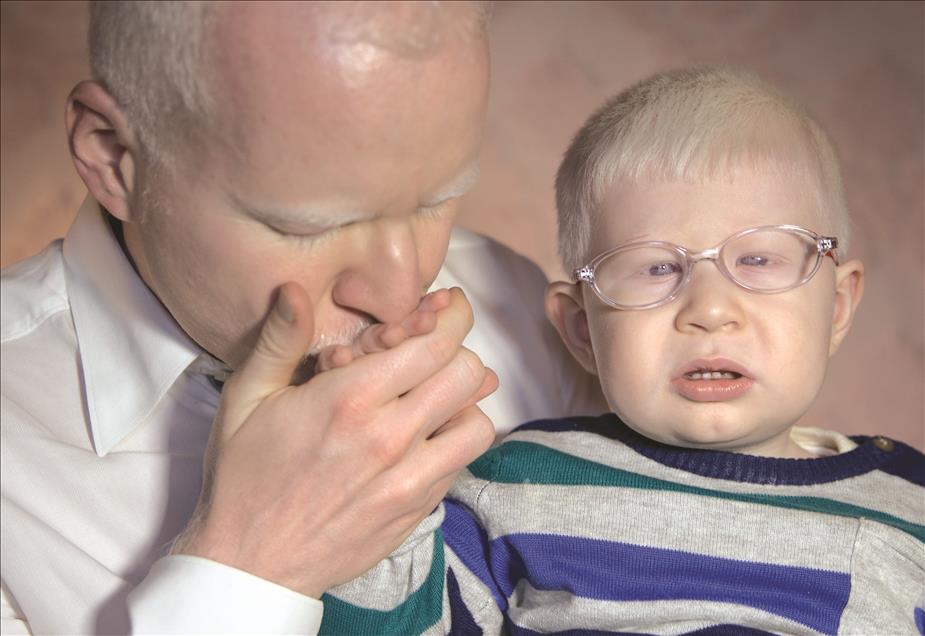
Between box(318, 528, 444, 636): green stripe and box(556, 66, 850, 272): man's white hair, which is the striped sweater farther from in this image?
box(556, 66, 850, 272): man's white hair

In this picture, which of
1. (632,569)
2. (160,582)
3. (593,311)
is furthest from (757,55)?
(160,582)

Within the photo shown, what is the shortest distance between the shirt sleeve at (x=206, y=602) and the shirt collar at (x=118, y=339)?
0.36 metres

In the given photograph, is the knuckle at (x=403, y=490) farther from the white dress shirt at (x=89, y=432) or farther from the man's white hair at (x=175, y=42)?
the man's white hair at (x=175, y=42)

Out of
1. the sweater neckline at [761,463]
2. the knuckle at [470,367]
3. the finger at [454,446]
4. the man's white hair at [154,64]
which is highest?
the man's white hair at [154,64]

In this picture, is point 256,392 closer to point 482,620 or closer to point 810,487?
point 482,620

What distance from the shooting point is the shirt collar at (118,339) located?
5.79 feet

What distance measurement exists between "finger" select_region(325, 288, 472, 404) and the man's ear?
15.6 inches

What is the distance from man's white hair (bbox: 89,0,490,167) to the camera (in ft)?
4.44

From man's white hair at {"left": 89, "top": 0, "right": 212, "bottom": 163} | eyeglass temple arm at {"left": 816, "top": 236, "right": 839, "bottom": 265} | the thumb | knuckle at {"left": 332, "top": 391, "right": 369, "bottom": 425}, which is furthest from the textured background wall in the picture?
knuckle at {"left": 332, "top": 391, "right": 369, "bottom": 425}

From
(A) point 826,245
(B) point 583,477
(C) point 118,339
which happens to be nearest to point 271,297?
(C) point 118,339

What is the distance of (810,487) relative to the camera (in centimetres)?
182

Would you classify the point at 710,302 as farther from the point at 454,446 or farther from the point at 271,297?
the point at 271,297

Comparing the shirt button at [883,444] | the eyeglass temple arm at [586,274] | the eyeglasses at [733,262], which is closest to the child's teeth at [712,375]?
the eyeglasses at [733,262]

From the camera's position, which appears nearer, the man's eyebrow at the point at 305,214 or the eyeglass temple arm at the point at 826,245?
the man's eyebrow at the point at 305,214
